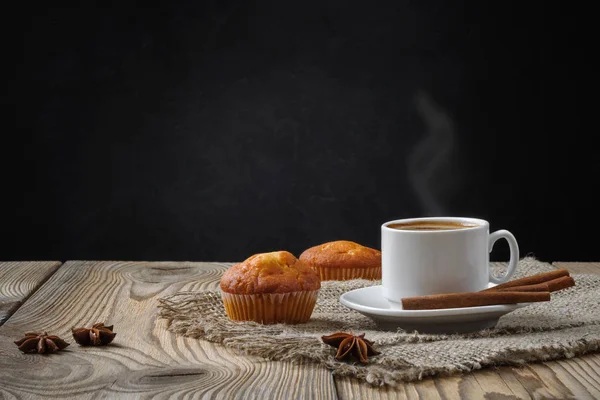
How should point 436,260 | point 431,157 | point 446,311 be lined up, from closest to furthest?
Result: point 446,311 → point 436,260 → point 431,157

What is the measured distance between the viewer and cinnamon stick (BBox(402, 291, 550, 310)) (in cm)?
127

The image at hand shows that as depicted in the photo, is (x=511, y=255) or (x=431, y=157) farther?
(x=431, y=157)

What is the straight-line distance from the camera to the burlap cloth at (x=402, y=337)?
1.08 m

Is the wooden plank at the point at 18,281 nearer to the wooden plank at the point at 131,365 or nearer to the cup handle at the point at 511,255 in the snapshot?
the wooden plank at the point at 131,365

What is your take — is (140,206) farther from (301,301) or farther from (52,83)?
(301,301)

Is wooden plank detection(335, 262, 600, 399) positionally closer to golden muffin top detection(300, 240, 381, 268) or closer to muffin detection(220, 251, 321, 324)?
muffin detection(220, 251, 321, 324)

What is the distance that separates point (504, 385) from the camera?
103 cm

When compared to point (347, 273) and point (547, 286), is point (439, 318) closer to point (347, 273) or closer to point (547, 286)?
point (547, 286)

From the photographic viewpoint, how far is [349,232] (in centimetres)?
370

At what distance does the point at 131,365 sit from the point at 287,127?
261cm

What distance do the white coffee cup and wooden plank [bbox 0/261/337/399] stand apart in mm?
299

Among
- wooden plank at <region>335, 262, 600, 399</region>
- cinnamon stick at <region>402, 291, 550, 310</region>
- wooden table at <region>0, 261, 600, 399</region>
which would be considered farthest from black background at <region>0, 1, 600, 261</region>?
wooden plank at <region>335, 262, 600, 399</region>

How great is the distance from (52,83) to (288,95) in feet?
3.27

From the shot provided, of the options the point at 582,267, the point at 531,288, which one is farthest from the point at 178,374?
the point at 582,267
